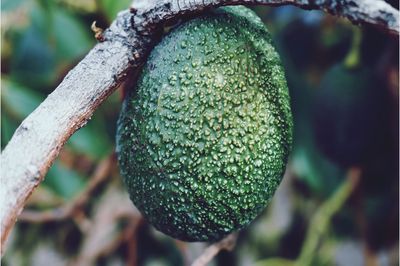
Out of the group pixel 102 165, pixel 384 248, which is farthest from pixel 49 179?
pixel 384 248

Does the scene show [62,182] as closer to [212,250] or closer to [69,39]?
[69,39]

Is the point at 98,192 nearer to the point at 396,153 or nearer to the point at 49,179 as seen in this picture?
the point at 49,179

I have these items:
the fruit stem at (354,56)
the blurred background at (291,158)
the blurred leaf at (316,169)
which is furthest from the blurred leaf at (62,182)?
the fruit stem at (354,56)

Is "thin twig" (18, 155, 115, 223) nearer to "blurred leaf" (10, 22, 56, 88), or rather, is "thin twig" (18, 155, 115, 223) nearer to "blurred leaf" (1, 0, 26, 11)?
"blurred leaf" (10, 22, 56, 88)

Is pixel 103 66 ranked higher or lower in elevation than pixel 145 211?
higher

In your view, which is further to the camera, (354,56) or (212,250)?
(354,56)

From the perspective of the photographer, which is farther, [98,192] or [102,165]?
[98,192]

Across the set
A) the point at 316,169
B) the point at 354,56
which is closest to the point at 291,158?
the point at 316,169
